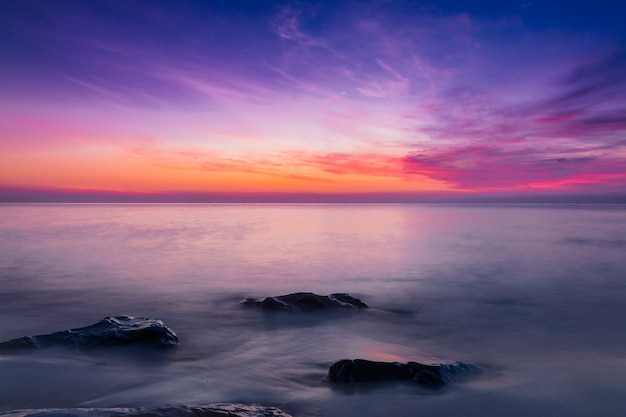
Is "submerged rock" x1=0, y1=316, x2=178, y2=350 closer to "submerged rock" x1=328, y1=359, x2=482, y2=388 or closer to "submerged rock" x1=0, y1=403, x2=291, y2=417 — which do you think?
"submerged rock" x1=0, y1=403, x2=291, y2=417

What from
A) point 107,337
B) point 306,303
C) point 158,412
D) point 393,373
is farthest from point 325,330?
point 158,412

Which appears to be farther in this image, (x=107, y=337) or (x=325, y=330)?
(x=325, y=330)

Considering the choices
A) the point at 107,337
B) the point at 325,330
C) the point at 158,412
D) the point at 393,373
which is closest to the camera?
the point at 158,412

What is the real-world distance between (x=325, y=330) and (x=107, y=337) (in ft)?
13.1

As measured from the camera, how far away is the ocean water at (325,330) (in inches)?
210

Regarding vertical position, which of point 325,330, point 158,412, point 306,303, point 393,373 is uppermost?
point 158,412

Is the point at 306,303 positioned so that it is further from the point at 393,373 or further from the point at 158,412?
the point at 158,412

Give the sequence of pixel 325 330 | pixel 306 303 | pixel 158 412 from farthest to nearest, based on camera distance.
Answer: pixel 306 303, pixel 325 330, pixel 158 412

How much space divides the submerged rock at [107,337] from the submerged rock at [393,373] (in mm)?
3210

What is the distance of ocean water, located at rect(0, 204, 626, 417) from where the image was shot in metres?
5.34

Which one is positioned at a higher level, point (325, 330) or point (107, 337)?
point (107, 337)

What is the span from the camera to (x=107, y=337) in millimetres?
7012

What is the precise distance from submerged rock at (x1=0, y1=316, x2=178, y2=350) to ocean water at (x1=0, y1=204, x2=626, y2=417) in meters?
0.25

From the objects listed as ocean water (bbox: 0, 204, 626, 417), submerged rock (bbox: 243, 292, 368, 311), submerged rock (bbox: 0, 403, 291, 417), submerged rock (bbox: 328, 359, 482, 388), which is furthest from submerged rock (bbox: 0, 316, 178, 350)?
submerged rock (bbox: 328, 359, 482, 388)
